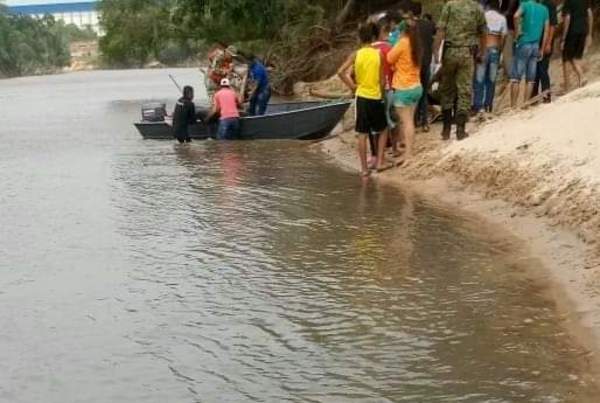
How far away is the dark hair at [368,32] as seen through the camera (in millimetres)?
11352

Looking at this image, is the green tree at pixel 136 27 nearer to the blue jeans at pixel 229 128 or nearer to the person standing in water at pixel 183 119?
the person standing in water at pixel 183 119

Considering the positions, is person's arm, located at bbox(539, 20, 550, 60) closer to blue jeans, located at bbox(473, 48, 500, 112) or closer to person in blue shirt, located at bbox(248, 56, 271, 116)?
blue jeans, located at bbox(473, 48, 500, 112)

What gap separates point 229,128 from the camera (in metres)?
18.0

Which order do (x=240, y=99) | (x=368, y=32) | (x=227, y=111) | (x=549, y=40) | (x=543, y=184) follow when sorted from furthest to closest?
(x=240, y=99), (x=227, y=111), (x=549, y=40), (x=368, y=32), (x=543, y=184)

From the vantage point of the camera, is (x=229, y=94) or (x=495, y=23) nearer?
(x=495, y=23)

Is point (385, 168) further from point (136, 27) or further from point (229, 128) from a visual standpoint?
point (136, 27)

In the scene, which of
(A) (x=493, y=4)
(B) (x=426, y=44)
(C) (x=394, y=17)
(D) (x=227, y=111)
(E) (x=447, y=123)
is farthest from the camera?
(D) (x=227, y=111)

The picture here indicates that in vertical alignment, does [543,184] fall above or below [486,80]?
below

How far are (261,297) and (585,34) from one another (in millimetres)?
8490

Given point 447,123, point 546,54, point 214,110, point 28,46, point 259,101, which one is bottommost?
point 28,46

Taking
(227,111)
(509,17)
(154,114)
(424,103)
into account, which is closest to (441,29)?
(424,103)

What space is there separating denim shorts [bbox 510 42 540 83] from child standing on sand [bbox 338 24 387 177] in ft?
8.19

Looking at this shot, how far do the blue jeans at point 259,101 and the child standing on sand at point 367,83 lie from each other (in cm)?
676

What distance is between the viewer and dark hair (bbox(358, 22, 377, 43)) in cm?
1135
